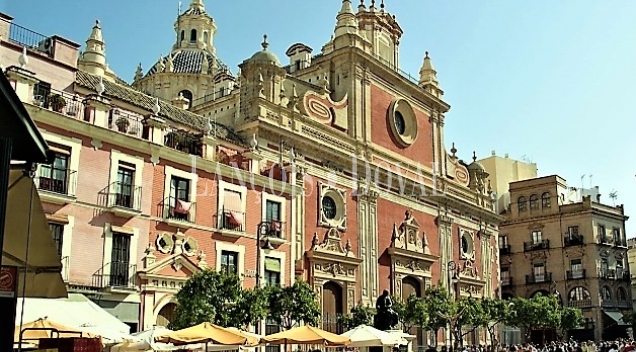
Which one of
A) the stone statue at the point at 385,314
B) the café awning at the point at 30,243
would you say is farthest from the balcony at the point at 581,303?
the café awning at the point at 30,243

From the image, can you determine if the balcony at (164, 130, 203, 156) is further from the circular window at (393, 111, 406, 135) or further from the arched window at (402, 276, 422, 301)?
the arched window at (402, 276, 422, 301)

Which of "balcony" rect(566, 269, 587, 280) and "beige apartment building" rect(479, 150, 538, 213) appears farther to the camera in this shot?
"beige apartment building" rect(479, 150, 538, 213)

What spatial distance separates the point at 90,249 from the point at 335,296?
13178 mm

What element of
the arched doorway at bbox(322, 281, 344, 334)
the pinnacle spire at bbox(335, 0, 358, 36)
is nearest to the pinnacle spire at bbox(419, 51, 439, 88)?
the pinnacle spire at bbox(335, 0, 358, 36)

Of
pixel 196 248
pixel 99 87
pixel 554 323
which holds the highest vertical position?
pixel 99 87

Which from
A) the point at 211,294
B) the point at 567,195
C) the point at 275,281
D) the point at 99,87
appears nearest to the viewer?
the point at 211,294

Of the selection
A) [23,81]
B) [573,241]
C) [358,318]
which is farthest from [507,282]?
[23,81]

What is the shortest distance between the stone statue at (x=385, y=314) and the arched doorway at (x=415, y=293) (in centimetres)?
1527

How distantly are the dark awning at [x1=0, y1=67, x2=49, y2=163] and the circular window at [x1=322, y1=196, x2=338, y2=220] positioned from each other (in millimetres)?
26194

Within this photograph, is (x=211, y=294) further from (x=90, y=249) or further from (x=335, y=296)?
(x=335, y=296)

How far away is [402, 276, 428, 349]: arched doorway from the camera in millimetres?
34875

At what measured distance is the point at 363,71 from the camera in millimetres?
34406

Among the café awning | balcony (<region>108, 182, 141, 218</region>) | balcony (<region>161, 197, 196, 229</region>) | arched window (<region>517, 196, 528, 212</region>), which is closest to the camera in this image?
the café awning

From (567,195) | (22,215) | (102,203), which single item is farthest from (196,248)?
(567,195)
